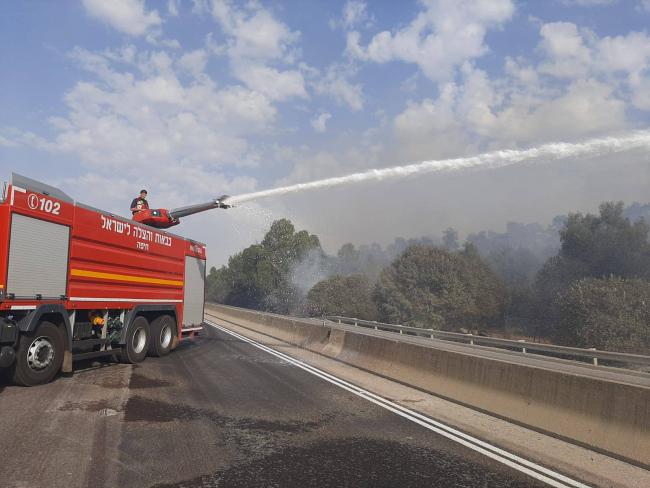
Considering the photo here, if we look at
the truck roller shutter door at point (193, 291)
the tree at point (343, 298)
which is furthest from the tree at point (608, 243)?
the truck roller shutter door at point (193, 291)

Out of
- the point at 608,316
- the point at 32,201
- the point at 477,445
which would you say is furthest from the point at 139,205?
the point at 608,316

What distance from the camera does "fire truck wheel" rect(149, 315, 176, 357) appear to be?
1378 cm

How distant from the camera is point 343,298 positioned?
224ft

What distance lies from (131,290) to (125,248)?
105 centimetres

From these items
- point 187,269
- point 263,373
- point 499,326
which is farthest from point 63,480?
point 499,326

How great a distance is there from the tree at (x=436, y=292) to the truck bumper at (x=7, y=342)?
1959 inches

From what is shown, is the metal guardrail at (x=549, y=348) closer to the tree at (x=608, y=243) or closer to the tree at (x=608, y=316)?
the tree at (x=608, y=316)

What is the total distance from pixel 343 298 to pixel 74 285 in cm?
5878

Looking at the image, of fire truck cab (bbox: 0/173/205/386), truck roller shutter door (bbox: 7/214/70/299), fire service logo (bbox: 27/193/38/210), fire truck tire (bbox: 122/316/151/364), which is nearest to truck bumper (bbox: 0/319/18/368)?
fire truck cab (bbox: 0/173/205/386)

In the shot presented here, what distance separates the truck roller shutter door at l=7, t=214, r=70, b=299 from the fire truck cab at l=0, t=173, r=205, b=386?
17 mm

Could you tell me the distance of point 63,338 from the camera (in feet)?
32.0

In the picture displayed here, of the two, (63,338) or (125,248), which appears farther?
(125,248)

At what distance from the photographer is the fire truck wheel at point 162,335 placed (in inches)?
543

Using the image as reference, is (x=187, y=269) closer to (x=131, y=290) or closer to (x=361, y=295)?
(x=131, y=290)
